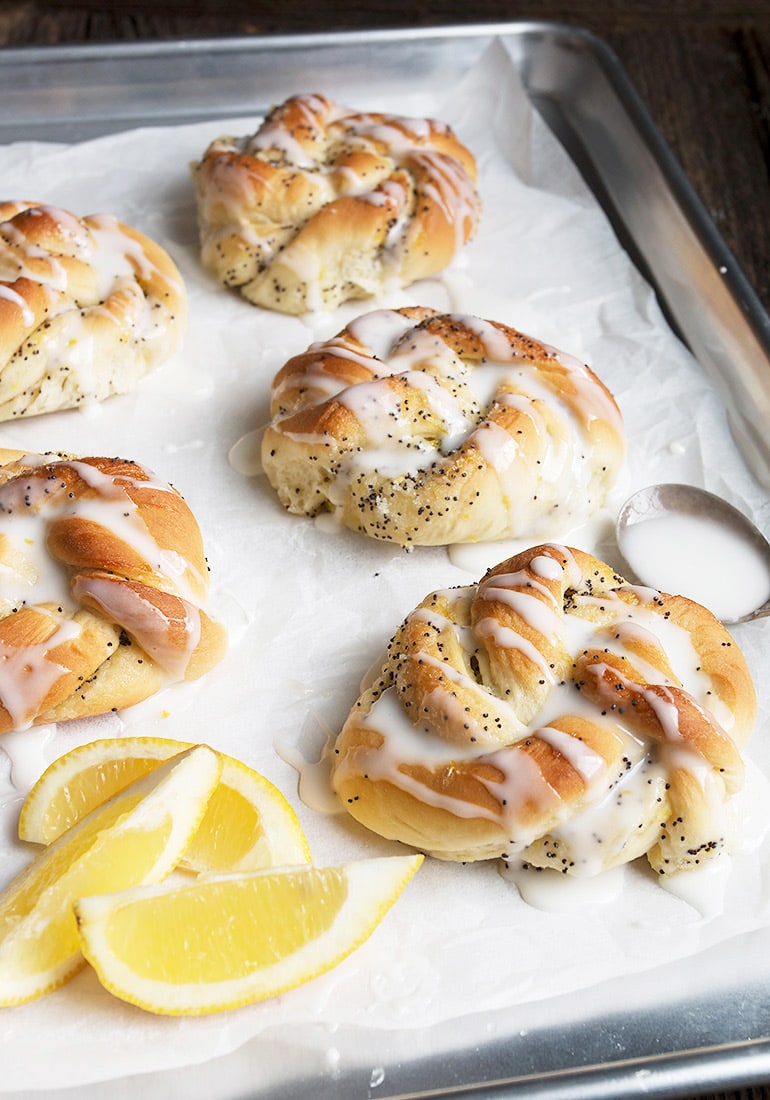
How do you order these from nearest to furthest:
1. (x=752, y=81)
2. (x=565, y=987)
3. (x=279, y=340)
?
1. (x=565, y=987)
2. (x=279, y=340)
3. (x=752, y=81)

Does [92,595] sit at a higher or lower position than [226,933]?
higher

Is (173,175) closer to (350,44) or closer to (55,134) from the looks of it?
(55,134)

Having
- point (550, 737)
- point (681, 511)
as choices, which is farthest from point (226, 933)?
point (681, 511)

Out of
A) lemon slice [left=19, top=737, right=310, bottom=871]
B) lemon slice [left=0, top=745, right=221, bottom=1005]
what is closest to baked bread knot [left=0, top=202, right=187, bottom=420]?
lemon slice [left=19, top=737, right=310, bottom=871]

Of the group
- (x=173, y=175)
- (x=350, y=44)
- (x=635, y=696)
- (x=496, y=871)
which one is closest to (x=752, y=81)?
(x=350, y=44)

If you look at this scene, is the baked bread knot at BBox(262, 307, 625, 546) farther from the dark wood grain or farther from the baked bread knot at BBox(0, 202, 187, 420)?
the dark wood grain

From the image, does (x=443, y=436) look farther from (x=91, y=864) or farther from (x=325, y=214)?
(x=91, y=864)

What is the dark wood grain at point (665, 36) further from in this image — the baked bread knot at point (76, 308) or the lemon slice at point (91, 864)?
the lemon slice at point (91, 864)
